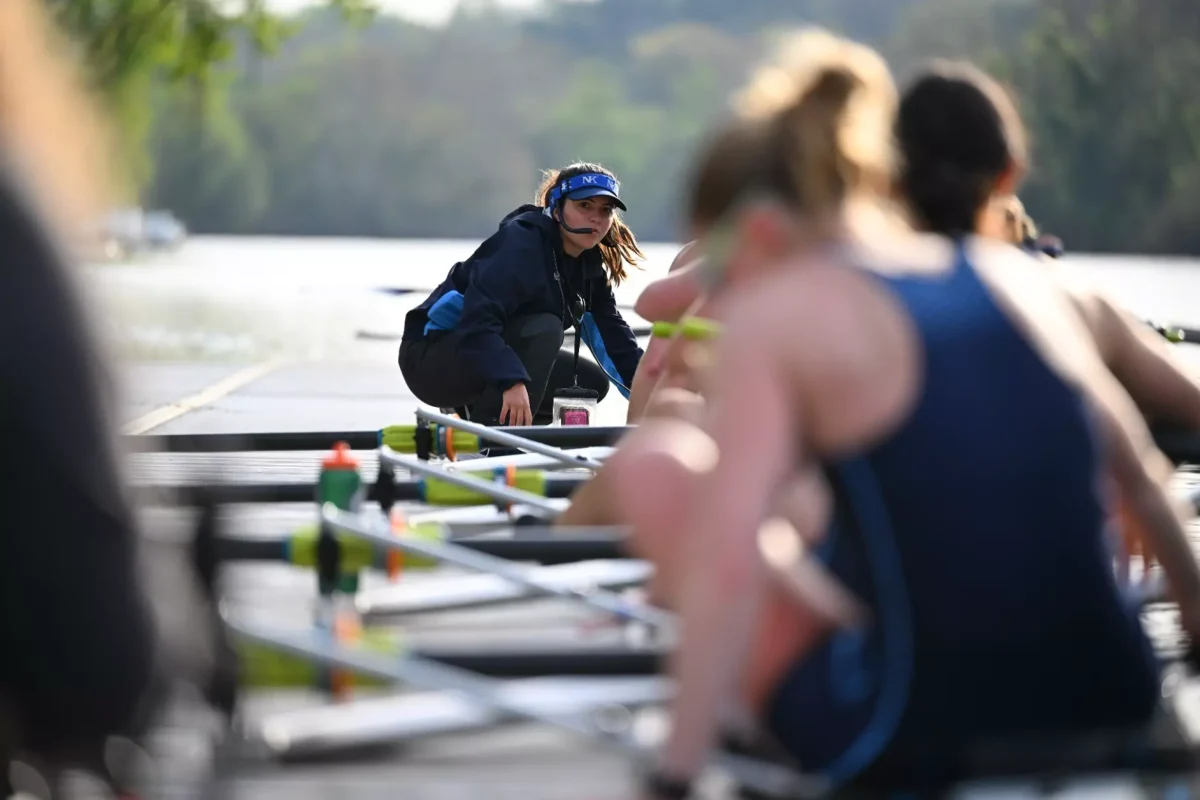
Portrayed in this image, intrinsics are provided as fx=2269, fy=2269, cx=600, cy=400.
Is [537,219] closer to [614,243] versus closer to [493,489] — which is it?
[614,243]

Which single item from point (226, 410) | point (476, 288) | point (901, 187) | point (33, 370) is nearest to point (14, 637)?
point (33, 370)

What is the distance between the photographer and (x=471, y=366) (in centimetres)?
920

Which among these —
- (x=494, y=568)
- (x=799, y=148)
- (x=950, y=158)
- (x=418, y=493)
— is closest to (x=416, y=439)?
(x=418, y=493)

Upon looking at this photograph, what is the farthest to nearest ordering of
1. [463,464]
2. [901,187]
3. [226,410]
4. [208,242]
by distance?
1. [208,242]
2. [226,410]
3. [463,464]
4. [901,187]

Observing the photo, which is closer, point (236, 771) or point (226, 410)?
point (236, 771)

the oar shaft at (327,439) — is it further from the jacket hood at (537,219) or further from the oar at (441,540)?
the oar at (441,540)

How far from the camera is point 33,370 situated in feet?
8.14

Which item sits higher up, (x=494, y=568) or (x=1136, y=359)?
(x=1136, y=359)

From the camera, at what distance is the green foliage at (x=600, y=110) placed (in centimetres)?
8256

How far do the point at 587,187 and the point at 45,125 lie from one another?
6505mm

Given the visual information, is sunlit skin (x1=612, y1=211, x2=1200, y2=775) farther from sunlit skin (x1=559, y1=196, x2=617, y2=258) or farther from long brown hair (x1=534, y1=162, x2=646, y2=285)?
long brown hair (x1=534, y1=162, x2=646, y2=285)

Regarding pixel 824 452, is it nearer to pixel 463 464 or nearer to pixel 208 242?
pixel 463 464

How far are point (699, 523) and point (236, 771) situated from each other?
868mm

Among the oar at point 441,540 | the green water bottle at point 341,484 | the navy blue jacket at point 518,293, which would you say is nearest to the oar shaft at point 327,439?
the navy blue jacket at point 518,293
